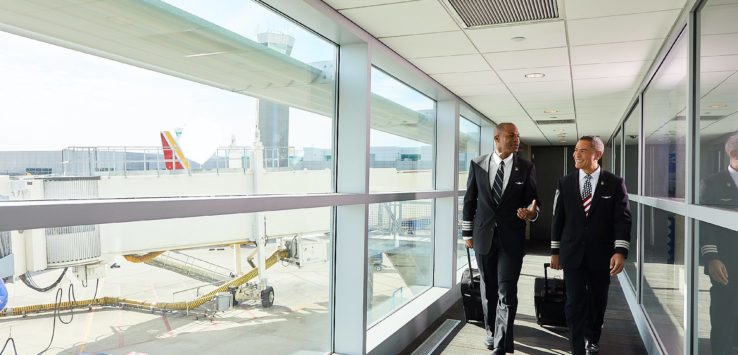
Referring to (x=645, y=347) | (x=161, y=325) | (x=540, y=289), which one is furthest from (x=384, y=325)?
(x=161, y=325)

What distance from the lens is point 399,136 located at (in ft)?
17.1

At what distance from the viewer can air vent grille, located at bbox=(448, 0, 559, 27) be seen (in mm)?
2971

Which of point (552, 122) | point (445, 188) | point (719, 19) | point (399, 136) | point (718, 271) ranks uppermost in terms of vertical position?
point (552, 122)

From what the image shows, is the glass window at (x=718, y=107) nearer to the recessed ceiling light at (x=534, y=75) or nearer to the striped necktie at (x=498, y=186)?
the striped necktie at (x=498, y=186)

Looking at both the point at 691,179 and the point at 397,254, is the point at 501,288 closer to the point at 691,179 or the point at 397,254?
the point at 397,254

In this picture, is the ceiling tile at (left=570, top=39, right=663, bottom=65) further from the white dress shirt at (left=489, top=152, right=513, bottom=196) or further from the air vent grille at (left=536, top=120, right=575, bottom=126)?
the air vent grille at (left=536, top=120, right=575, bottom=126)

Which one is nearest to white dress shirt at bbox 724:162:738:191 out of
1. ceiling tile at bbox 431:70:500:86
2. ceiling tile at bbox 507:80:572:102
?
ceiling tile at bbox 431:70:500:86

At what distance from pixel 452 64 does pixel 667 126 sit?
5.50 ft

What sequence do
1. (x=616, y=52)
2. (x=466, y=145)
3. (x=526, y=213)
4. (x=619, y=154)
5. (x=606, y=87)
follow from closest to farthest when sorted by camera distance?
1. (x=526, y=213)
2. (x=616, y=52)
3. (x=606, y=87)
4. (x=466, y=145)
5. (x=619, y=154)

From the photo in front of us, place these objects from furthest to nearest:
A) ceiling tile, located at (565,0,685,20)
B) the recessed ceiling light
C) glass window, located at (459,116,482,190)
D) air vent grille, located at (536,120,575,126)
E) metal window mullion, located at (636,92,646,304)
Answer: air vent grille, located at (536,120,575,126) < glass window, located at (459,116,482,190) < metal window mullion, located at (636,92,646,304) < the recessed ceiling light < ceiling tile, located at (565,0,685,20)

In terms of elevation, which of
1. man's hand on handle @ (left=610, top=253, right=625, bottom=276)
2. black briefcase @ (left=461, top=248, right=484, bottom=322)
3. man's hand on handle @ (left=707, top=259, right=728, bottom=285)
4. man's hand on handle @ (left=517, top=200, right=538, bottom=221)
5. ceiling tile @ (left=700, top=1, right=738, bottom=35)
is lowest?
black briefcase @ (left=461, top=248, right=484, bottom=322)

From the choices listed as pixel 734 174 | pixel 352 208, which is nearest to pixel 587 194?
pixel 352 208

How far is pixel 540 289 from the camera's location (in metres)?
4.95

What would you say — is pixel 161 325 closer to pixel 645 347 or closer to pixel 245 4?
pixel 245 4
